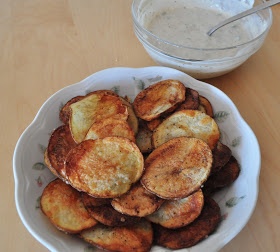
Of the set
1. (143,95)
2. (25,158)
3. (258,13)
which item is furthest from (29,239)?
(258,13)

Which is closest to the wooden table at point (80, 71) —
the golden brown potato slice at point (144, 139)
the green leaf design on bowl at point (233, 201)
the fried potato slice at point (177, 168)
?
the green leaf design on bowl at point (233, 201)

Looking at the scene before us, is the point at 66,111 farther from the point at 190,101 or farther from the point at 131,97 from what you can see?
the point at 190,101

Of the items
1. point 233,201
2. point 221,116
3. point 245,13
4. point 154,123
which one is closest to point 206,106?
point 221,116

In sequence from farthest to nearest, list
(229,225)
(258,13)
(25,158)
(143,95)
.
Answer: (258,13) → (143,95) → (25,158) → (229,225)

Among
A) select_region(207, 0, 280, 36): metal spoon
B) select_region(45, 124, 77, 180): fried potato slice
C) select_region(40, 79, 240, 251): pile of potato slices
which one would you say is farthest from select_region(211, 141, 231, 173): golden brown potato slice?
select_region(207, 0, 280, 36): metal spoon

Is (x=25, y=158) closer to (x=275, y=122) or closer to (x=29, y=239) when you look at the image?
(x=29, y=239)

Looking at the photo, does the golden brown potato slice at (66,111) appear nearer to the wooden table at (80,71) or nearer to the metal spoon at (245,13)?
the wooden table at (80,71)

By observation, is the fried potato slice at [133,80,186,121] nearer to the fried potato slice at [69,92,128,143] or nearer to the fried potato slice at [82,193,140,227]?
the fried potato slice at [69,92,128,143]
